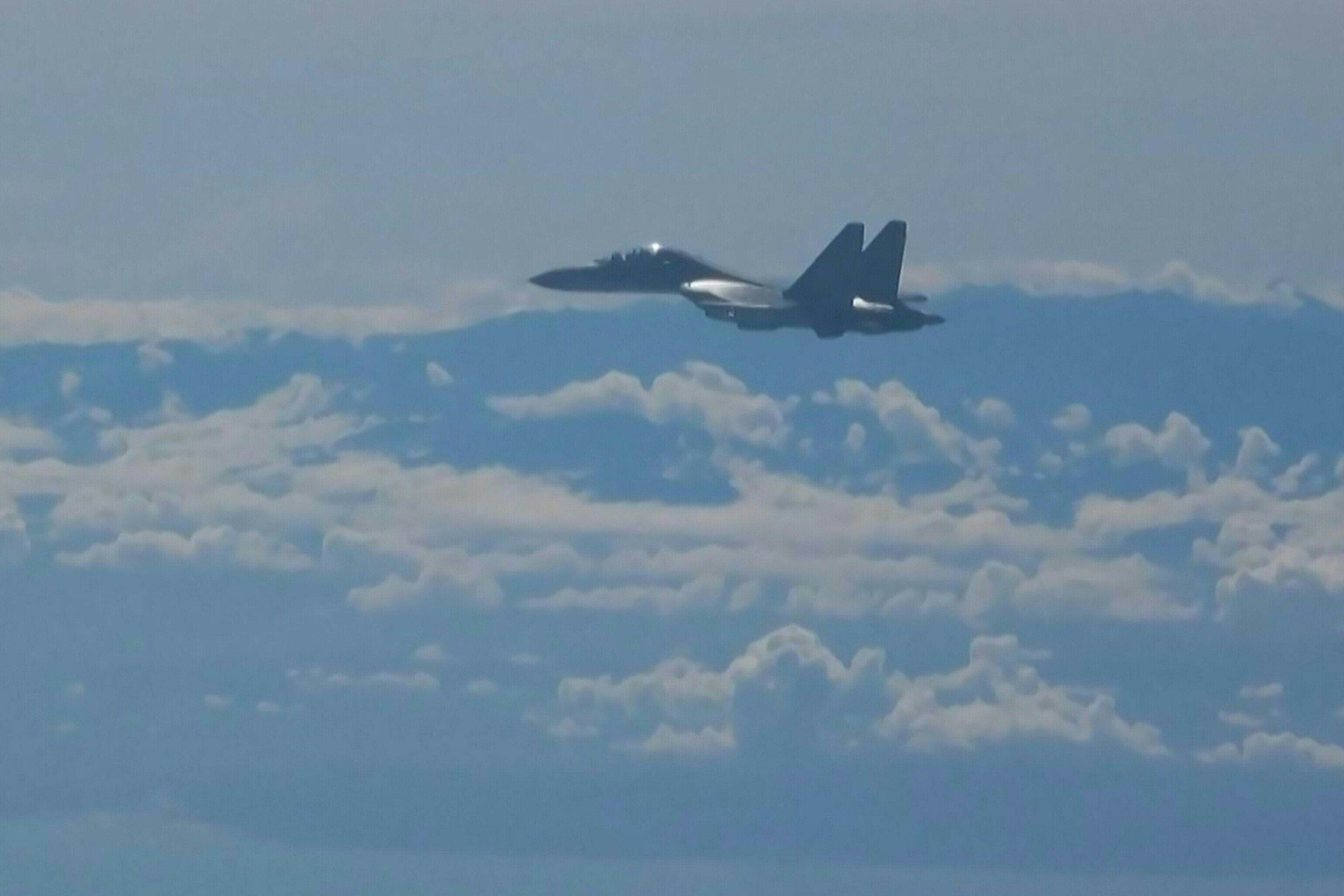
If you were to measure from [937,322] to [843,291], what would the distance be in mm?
4856

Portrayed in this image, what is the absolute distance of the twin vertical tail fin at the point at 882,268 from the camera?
125438 millimetres

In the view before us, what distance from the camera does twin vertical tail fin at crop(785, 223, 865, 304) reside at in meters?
125

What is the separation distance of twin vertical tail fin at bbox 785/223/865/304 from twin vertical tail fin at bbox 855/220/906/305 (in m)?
0.56

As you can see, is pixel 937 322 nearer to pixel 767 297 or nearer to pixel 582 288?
pixel 767 297

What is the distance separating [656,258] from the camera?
13388cm

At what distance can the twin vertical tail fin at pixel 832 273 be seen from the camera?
4904 inches

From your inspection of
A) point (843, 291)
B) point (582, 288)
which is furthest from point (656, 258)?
point (843, 291)

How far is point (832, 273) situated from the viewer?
410ft

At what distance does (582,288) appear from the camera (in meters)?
135

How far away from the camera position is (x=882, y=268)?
414 feet

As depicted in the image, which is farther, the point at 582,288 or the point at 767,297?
the point at 582,288

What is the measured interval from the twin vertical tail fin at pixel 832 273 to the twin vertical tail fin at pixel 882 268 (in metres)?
0.56

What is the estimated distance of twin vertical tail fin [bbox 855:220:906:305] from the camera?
125m

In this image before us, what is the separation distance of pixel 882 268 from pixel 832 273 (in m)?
2.75
